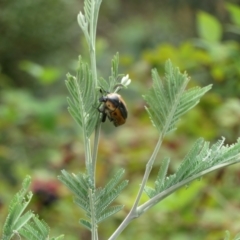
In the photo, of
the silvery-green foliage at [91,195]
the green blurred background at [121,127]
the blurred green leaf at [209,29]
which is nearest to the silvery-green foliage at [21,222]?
the silvery-green foliage at [91,195]

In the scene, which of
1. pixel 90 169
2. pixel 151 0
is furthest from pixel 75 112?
pixel 151 0

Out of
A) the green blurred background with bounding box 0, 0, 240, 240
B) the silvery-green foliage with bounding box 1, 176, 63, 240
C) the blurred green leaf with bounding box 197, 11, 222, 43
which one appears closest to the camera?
the silvery-green foliage with bounding box 1, 176, 63, 240

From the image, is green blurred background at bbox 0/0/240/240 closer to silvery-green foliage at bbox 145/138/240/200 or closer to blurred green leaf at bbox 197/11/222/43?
blurred green leaf at bbox 197/11/222/43

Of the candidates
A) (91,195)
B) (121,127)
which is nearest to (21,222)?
(91,195)

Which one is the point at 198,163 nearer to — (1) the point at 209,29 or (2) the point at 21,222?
(2) the point at 21,222

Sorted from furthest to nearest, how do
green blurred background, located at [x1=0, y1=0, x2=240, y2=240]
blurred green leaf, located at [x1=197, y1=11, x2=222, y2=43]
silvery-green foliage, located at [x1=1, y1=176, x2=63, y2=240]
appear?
blurred green leaf, located at [x1=197, y1=11, x2=222, y2=43]
green blurred background, located at [x1=0, y1=0, x2=240, y2=240]
silvery-green foliage, located at [x1=1, y1=176, x2=63, y2=240]

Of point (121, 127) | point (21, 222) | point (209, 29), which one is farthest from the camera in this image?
point (121, 127)

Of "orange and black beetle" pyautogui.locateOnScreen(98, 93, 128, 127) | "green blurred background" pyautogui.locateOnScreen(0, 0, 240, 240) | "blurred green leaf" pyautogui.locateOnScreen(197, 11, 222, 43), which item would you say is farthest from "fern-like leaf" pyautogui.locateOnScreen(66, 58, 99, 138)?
"blurred green leaf" pyautogui.locateOnScreen(197, 11, 222, 43)

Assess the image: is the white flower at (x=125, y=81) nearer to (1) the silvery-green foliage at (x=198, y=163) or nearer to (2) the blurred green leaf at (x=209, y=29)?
(1) the silvery-green foliage at (x=198, y=163)
